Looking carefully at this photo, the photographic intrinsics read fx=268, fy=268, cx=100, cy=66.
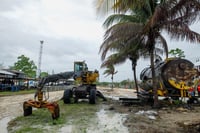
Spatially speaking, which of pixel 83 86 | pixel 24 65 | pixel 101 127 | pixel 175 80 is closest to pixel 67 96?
pixel 83 86

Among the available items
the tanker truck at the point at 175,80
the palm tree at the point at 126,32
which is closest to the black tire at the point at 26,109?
the palm tree at the point at 126,32

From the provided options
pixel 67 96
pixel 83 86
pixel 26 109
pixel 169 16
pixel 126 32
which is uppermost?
pixel 169 16

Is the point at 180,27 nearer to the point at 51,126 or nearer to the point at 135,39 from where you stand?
the point at 135,39

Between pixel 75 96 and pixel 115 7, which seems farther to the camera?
pixel 75 96

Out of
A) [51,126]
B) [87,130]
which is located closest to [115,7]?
[87,130]

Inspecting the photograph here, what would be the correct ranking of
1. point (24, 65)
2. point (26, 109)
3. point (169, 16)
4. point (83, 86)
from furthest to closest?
1. point (24, 65)
2. point (83, 86)
3. point (169, 16)
4. point (26, 109)

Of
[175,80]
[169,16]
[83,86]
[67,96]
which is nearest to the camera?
[169,16]

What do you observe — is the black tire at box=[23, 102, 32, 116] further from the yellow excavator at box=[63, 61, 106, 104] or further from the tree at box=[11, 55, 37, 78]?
the tree at box=[11, 55, 37, 78]

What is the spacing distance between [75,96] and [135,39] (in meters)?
5.62

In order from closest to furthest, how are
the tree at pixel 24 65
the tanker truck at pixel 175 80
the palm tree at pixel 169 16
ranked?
the palm tree at pixel 169 16, the tanker truck at pixel 175 80, the tree at pixel 24 65

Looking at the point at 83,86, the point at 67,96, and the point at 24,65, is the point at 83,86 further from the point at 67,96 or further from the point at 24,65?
the point at 24,65

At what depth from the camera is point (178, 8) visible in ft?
32.7

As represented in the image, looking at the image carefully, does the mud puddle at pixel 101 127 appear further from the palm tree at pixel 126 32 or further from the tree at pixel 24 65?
the tree at pixel 24 65

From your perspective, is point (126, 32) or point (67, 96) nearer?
point (126, 32)
